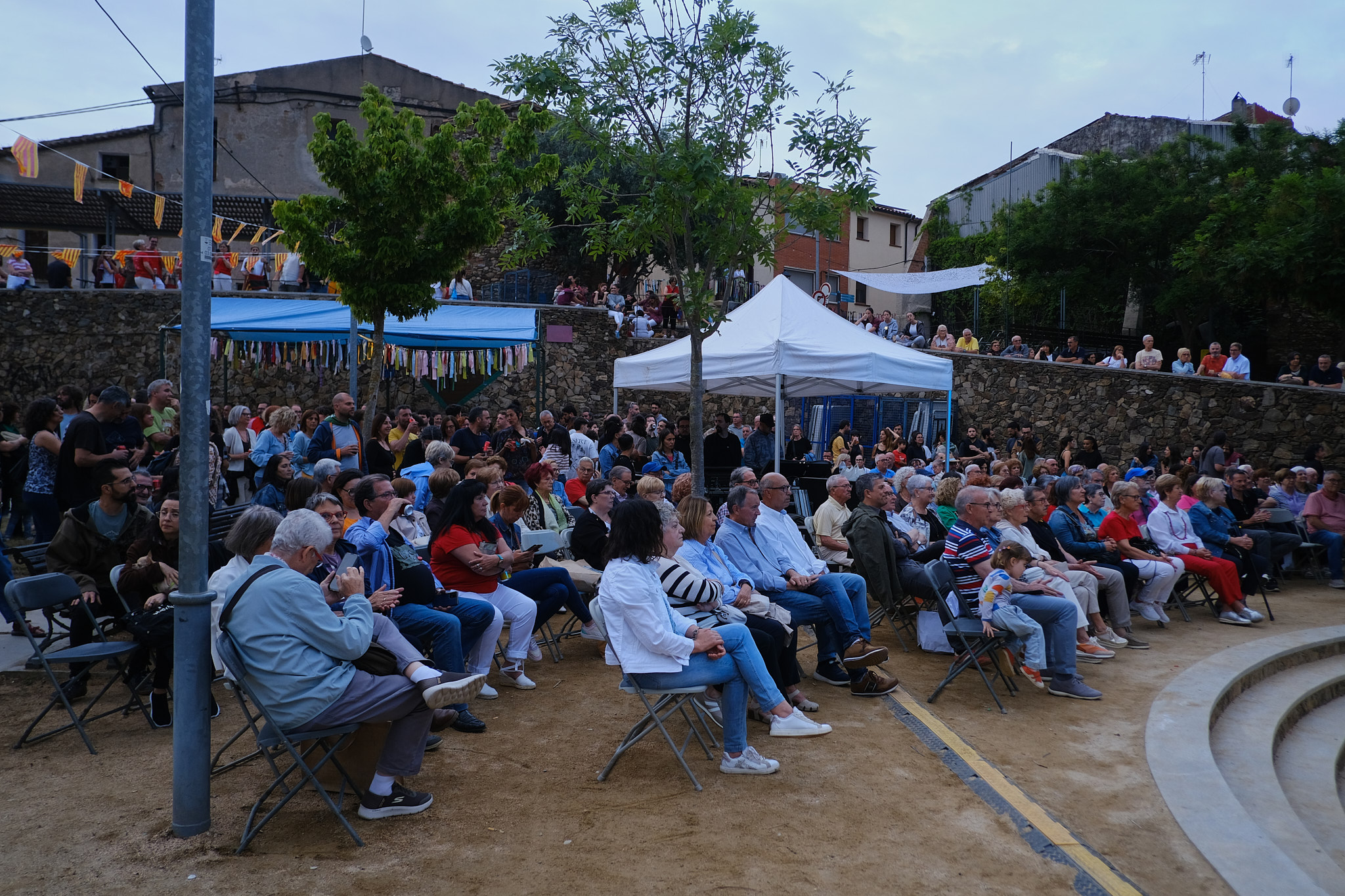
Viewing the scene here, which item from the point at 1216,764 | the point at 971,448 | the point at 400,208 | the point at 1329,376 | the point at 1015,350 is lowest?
the point at 1216,764

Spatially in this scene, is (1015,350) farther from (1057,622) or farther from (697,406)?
(1057,622)

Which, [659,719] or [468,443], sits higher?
[468,443]

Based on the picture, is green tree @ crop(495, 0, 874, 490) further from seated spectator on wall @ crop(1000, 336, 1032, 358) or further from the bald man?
seated spectator on wall @ crop(1000, 336, 1032, 358)

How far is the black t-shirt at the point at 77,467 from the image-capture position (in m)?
6.58

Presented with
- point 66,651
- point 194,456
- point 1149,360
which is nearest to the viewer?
point 194,456

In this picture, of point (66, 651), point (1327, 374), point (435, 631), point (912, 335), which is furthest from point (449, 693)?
point (912, 335)

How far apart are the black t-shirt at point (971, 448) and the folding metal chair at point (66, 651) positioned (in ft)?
39.9

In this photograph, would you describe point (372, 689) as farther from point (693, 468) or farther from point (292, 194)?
point (292, 194)

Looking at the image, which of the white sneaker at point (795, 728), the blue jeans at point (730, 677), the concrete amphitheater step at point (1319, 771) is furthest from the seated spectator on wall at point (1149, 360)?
the blue jeans at point (730, 677)

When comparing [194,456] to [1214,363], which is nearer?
[194,456]

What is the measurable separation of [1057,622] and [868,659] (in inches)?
52.3

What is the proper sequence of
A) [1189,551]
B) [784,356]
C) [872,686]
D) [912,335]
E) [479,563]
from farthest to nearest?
[912,335] → [784,356] → [1189,551] → [872,686] → [479,563]

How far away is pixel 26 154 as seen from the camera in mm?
15914

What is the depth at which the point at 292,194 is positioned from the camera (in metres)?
27.8
